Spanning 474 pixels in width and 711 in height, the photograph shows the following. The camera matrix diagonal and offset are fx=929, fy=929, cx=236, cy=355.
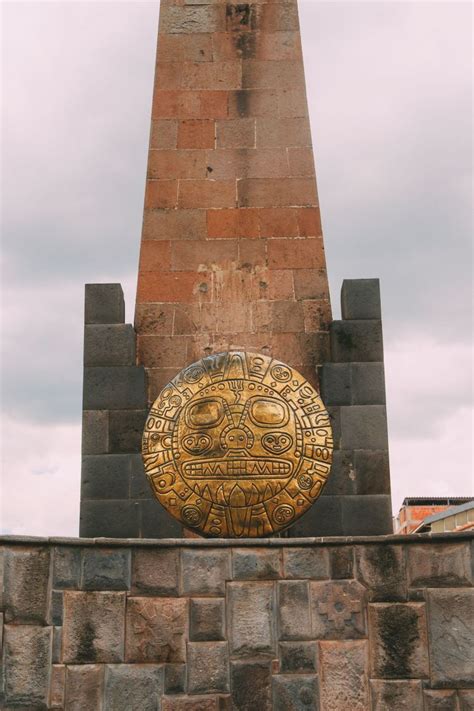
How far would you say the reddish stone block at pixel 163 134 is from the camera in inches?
372

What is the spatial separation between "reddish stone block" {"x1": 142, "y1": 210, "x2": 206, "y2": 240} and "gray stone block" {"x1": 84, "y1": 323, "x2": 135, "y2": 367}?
105cm

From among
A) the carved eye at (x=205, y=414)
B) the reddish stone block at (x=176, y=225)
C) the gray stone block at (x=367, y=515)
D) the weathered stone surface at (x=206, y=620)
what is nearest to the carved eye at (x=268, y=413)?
the carved eye at (x=205, y=414)

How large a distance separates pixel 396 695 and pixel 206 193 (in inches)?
210

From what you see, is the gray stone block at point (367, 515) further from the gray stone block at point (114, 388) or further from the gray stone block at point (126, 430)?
the gray stone block at point (114, 388)

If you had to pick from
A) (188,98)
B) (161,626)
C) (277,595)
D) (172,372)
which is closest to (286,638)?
(277,595)

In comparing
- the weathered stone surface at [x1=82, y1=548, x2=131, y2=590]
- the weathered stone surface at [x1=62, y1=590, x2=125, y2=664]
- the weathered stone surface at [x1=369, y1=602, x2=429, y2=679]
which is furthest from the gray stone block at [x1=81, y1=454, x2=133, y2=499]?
the weathered stone surface at [x1=369, y1=602, x2=429, y2=679]

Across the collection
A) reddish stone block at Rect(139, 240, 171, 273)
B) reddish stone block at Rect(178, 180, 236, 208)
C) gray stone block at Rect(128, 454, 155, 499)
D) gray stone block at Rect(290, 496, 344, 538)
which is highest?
reddish stone block at Rect(178, 180, 236, 208)

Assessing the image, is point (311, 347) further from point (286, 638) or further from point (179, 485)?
point (286, 638)

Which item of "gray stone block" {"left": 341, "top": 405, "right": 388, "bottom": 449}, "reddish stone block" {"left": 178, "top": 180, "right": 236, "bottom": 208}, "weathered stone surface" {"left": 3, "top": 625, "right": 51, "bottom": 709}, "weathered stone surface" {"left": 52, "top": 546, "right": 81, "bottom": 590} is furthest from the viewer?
"reddish stone block" {"left": 178, "top": 180, "right": 236, "bottom": 208}

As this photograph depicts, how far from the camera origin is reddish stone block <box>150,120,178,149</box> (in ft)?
31.0

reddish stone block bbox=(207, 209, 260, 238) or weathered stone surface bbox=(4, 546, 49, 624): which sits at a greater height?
reddish stone block bbox=(207, 209, 260, 238)

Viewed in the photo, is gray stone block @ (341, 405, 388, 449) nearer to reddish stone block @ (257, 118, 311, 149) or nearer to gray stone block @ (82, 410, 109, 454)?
gray stone block @ (82, 410, 109, 454)

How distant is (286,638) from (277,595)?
0.87 feet

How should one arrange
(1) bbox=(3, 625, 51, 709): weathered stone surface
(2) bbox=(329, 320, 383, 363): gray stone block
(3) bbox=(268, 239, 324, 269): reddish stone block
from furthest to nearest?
1. (3) bbox=(268, 239, 324, 269): reddish stone block
2. (2) bbox=(329, 320, 383, 363): gray stone block
3. (1) bbox=(3, 625, 51, 709): weathered stone surface
